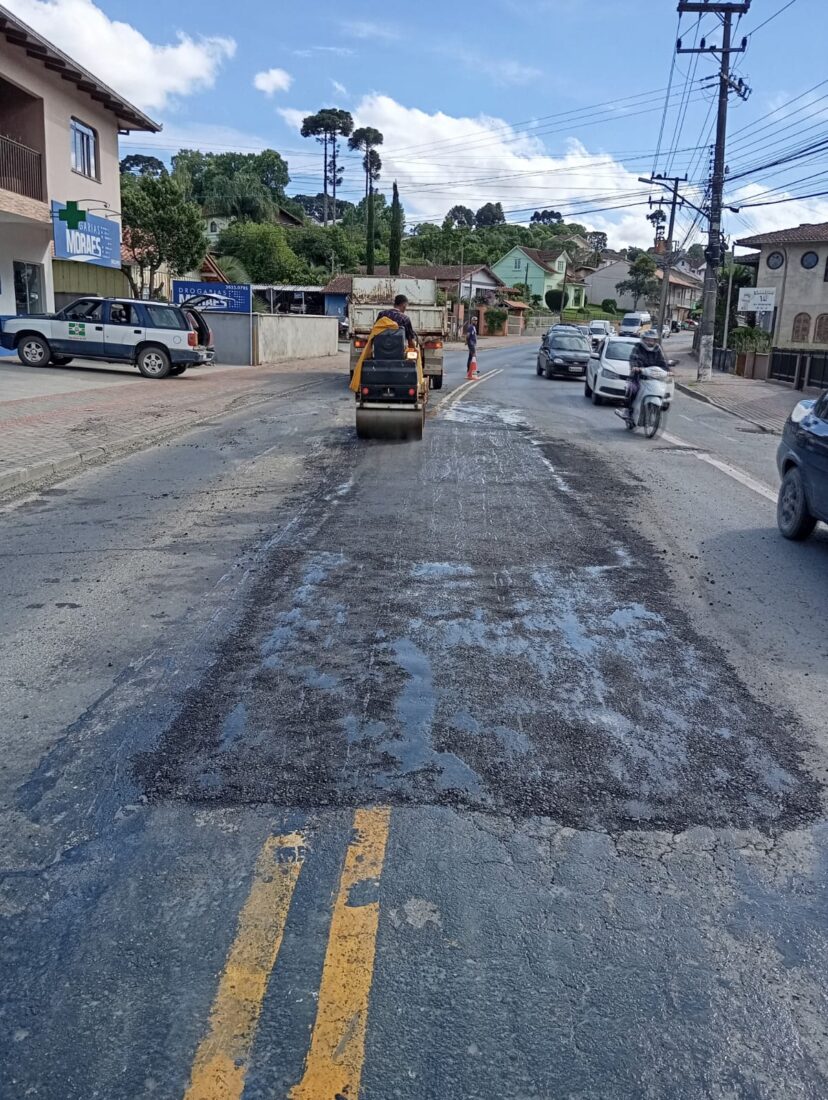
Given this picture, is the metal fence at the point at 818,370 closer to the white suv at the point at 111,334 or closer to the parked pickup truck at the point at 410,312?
the parked pickup truck at the point at 410,312

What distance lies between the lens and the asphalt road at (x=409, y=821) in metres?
2.59

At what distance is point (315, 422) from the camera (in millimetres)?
16734

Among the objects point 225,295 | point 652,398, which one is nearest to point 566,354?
point 225,295

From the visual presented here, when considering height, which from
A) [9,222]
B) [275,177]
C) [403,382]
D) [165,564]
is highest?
[275,177]

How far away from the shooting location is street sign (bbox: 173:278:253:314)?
32969mm

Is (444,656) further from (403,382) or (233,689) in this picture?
(403,382)

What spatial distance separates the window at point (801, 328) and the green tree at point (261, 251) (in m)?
32.2

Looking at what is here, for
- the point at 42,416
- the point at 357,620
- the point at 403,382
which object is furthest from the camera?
the point at 42,416

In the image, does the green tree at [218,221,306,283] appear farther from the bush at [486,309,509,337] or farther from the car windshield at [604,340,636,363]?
the car windshield at [604,340,636,363]

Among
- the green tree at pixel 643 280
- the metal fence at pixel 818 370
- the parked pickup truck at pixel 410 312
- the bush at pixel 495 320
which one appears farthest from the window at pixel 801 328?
the green tree at pixel 643 280

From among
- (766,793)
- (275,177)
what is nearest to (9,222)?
(766,793)

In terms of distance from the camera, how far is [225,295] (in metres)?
33.3

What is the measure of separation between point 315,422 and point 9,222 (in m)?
14.0

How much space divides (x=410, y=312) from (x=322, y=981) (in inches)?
911
